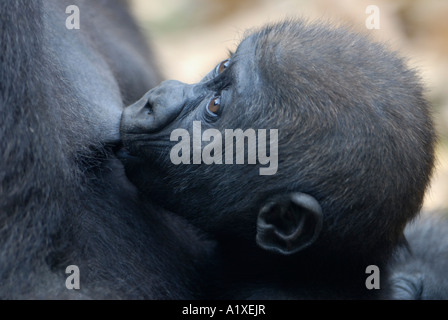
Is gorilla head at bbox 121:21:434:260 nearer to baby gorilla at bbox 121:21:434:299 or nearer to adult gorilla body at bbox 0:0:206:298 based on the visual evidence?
baby gorilla at bbox 121:21:434:299

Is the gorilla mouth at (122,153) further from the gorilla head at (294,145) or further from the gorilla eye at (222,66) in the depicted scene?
the gorilla eye at (222,66)

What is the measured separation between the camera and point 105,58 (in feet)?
10.6

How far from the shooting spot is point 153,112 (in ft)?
8.48

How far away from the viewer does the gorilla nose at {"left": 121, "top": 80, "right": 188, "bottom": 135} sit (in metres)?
2.56

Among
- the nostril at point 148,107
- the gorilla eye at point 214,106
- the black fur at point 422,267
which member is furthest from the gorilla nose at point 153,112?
the black fur at point 422,267

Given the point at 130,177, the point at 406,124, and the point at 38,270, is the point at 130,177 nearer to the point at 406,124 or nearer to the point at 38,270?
the point at 38,270

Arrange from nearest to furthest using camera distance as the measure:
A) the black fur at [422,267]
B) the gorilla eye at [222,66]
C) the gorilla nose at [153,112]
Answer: the gorilla nose at [153,112] < the gorilla eye at [222,66] < the black fur at [422,267]

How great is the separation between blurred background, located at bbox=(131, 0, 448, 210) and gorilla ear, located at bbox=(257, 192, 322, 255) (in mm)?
3523

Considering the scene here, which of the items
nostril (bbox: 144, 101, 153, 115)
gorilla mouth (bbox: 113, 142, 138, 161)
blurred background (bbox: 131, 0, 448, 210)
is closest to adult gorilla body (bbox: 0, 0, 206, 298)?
gorilla mouth (bbox: 113, 142, 138, 161)

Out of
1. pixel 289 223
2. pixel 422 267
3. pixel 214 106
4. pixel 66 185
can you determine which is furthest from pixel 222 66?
pixel 422 267

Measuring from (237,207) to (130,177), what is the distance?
433 millimetres

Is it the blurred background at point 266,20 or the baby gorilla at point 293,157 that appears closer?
the baby gorilla at point 293,157

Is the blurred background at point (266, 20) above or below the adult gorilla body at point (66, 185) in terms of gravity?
above

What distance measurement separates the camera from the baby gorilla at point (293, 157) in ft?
7.88
